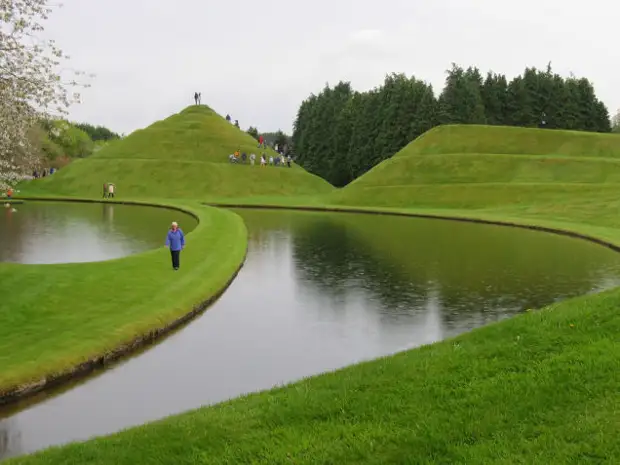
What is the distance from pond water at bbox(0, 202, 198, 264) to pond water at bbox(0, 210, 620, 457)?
28.1 ft

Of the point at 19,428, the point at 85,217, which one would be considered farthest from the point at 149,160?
the point at 19,428

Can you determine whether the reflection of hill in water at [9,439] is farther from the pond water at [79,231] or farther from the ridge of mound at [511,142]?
the ridge of mound at [511,142]

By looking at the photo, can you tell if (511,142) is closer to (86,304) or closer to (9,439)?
(86,304)

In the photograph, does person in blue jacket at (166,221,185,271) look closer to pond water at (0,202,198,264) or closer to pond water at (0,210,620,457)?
pond water at (0,210,620,457)

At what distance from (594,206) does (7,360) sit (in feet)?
187

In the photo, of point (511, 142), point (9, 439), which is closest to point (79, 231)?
point (9, 439)

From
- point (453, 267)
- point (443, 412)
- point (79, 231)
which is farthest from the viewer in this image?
point (79, 231)

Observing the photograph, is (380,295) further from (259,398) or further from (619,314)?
(259,398)

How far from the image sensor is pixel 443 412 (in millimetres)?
10188

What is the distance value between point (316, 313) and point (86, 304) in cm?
838

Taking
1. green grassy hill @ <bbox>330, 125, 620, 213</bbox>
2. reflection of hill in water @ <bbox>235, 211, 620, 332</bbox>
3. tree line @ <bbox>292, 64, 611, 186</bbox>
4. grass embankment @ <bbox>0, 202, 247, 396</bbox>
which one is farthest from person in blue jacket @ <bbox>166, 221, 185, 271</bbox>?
tree line @ <bbox>292, 64, 611, 186</bbox>

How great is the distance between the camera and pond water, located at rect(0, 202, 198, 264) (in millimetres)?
34562

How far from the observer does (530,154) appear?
9156 cm

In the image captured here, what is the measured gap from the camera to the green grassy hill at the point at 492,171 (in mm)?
74000
